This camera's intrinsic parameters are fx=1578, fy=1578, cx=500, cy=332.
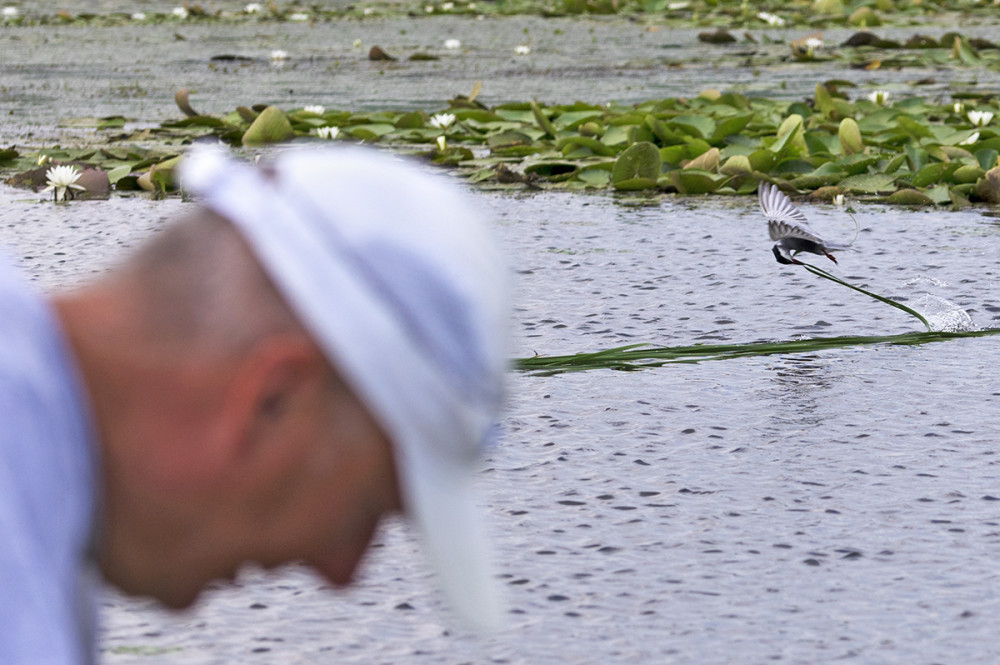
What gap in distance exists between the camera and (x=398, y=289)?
0.78 meters

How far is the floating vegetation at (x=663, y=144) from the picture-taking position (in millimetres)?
5051

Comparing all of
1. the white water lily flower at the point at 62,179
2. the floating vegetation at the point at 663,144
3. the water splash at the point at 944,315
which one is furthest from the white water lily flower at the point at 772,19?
the water splash at the point at 944,315

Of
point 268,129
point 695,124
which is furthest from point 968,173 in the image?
point 268,129

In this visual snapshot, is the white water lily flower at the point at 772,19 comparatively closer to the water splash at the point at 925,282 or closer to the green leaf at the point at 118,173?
the green leaf at the point at 118,173

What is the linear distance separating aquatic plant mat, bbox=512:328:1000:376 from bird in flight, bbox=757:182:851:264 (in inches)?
7.1

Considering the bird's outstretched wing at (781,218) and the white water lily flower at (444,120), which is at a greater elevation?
the bird's outstretched wing at (781,218)

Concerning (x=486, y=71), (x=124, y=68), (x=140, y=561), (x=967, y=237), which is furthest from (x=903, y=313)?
(x=124, y=68)

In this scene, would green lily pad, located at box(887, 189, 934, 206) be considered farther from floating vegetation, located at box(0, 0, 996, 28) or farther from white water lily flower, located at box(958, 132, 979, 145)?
floating vegetation, located at box(0, 0, 996, 28)

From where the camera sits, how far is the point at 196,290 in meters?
0.78

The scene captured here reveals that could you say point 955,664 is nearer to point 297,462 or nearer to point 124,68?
point 297,462

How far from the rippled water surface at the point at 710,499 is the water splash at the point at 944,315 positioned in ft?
0.10

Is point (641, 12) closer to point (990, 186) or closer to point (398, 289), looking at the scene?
point (990, 186)

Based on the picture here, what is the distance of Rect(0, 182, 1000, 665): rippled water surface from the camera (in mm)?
1886

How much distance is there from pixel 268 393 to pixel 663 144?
16.7 ft
